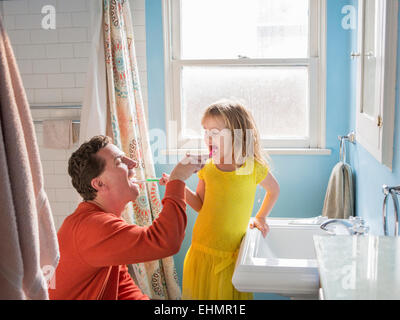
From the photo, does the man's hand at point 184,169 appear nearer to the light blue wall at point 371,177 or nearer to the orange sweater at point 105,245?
the orange sweater at point 105,245

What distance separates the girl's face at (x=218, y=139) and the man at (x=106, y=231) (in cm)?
36

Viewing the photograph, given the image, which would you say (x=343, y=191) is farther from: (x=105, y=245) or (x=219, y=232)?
(x=105, y=245)

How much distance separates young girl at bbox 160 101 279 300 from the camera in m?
1.57

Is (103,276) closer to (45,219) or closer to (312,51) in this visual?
(45,219)

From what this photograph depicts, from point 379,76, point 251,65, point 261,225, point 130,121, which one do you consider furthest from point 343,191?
point 130,121

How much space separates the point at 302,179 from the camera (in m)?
2.28

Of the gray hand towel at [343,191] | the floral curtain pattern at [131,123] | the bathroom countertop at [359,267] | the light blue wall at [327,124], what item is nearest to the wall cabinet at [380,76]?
the bathroom countertop at [359,267]

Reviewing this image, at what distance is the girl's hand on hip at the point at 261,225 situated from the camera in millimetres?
1617

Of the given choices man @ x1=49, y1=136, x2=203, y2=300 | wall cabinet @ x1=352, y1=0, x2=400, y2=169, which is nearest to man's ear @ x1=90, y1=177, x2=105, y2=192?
man @ x1=49, y1=136, x2=203, y2=300

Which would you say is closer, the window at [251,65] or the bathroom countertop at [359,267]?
the bathroom countertop at [359,267]

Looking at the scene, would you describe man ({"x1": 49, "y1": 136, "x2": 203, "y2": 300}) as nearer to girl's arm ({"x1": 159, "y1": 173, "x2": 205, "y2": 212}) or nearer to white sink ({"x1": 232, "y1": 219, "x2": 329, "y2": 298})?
white sink ({"x1": 232, "y1": 219, "x2": 329, "y2": 298})

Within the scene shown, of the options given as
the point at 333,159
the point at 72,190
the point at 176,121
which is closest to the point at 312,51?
the point at 333,159

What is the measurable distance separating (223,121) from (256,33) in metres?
0.77

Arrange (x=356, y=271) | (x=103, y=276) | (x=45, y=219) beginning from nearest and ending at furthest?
(x=45, y=219) < (x=356, y=271) < (x=103, y=276)
